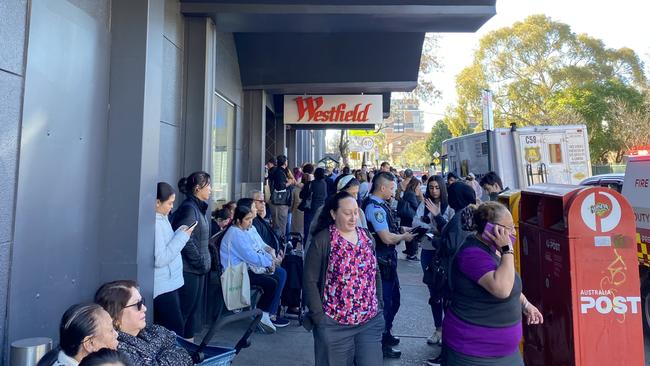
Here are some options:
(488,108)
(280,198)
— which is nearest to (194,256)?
(280,198)

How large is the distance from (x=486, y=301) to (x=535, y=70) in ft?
137

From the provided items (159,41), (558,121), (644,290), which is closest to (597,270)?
A: (644,290)

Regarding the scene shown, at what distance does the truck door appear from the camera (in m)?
10.1

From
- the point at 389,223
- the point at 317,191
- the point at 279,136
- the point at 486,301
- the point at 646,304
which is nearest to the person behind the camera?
the point at 486,301

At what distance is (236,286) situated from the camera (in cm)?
468

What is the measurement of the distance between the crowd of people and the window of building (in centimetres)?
271

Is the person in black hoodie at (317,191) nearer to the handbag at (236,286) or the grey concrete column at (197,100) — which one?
the grey concrete column at (197,100)

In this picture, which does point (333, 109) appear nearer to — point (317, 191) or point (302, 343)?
point (317, 191)

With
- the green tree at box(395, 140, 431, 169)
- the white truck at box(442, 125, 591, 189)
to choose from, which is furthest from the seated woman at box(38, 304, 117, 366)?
the green tree at box(395, 140, 431, 169)

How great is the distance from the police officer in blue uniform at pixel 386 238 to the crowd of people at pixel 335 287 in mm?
12

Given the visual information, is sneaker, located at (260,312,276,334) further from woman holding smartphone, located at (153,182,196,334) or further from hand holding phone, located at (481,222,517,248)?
hand holding phone, located at (481,222,517,248)

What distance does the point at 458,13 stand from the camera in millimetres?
6297

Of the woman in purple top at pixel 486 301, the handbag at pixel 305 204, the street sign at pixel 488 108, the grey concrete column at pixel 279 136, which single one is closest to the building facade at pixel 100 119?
the street sign at pixel 488 108

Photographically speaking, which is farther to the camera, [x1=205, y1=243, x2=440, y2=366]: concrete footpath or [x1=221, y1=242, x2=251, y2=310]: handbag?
[x1=221, y1=242, x2=251, y2=310]: handbag
